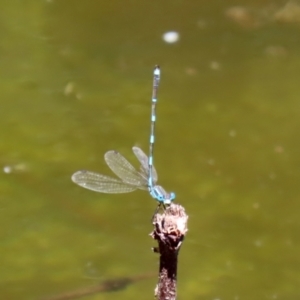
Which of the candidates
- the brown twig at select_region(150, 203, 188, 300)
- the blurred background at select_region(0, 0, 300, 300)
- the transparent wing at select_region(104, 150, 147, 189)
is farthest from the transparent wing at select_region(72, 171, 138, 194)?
the brown twig at select_region(150, 203, 188, 300)

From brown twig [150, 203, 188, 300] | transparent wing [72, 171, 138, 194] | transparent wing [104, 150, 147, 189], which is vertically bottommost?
brown twig [150, 203, 188, 300]

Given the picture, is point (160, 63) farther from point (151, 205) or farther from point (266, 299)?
point (266, 299)

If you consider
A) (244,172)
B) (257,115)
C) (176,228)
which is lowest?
(176,228)

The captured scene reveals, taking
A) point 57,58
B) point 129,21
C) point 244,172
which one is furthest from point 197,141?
point 129,21

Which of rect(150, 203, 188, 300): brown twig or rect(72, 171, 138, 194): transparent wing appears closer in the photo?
rect(150, 203, 188, 300): brown twig

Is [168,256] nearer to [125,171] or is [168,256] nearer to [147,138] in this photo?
[125,171]

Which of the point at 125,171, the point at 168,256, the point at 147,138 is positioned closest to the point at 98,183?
the point at 125,171

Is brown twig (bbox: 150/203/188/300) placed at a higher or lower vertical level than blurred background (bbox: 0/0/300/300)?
lower

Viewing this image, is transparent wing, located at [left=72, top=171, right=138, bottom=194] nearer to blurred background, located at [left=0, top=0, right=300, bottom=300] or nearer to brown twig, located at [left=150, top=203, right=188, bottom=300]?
blurred background, located at [left=0, top=0, right=300, bottom=300]
